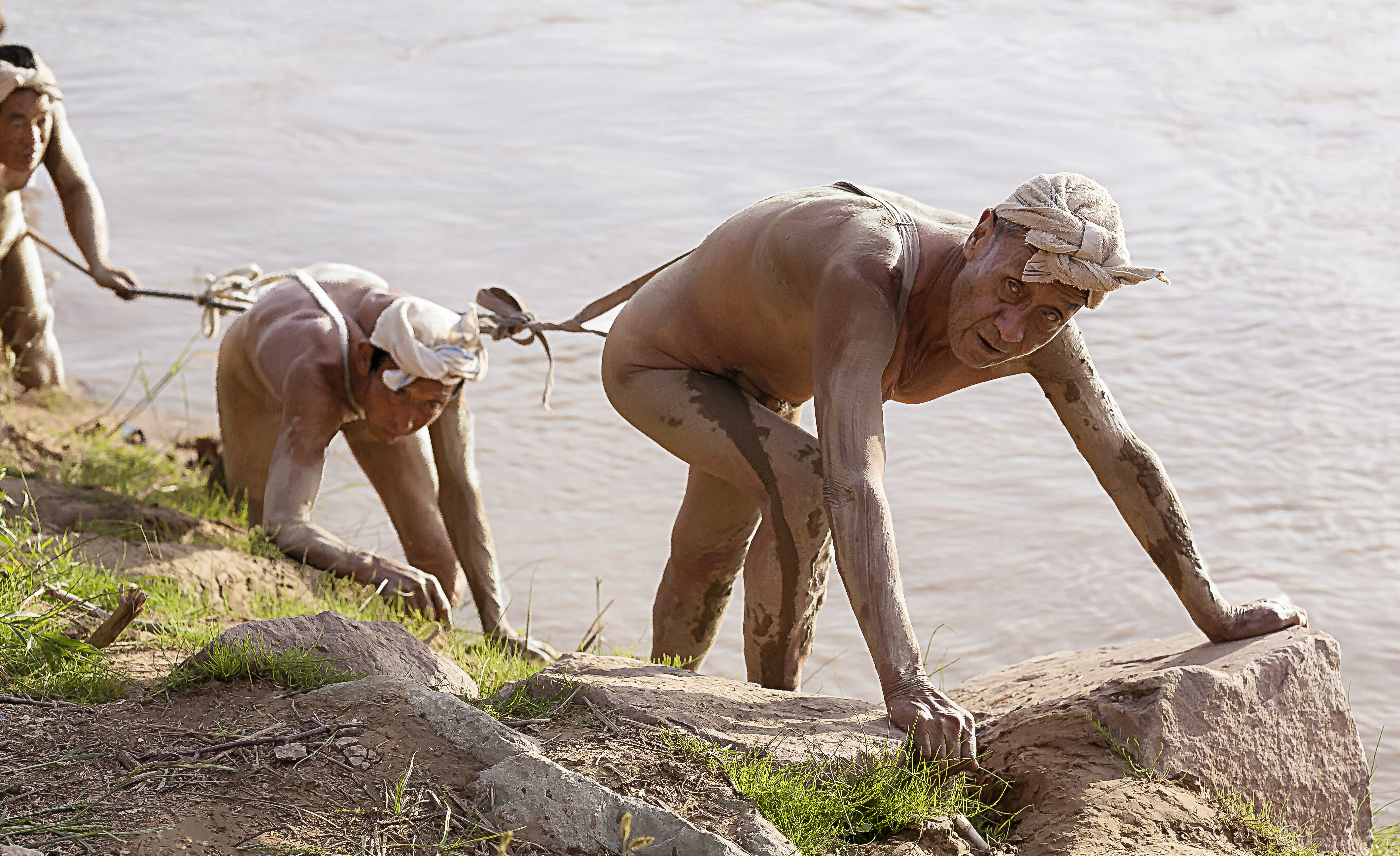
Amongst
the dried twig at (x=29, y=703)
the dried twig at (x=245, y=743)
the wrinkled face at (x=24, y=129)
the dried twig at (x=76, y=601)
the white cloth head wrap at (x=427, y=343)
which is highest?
the wrinkled face at (x=24, y=129)

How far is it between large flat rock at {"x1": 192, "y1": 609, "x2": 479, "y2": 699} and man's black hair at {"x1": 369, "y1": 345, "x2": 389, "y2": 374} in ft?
5.05

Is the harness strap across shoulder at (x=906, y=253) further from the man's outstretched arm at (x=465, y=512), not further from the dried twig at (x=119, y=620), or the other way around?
the man's outstretched arm at (x=465, y=512)

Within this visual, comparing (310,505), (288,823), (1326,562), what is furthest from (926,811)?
(1326,562)

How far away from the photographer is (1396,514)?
634cm

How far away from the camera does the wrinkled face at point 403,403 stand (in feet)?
14.9

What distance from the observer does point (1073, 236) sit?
2756mm

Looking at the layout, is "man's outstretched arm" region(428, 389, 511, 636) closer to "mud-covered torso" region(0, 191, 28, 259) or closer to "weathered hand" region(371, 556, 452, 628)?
"weathered hand" region(371, 556, 452, 628)

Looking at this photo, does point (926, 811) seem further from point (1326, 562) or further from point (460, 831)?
point (1326, 562)

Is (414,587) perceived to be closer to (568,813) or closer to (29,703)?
(29,703)

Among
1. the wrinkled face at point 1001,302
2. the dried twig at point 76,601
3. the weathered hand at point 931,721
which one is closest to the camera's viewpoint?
the weathered hand at point 931,721

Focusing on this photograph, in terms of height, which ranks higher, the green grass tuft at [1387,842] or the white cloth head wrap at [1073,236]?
the white cloth head wrap at [1073,236]

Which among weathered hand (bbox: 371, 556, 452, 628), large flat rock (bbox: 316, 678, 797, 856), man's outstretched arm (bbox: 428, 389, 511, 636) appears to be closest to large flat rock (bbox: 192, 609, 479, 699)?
large flat rock (bbox: 316, 678, 797, 856)

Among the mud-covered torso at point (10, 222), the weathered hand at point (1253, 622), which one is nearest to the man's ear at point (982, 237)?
the weathered hand at point (1253, 622)

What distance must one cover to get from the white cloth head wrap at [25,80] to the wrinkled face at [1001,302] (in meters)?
4.07
